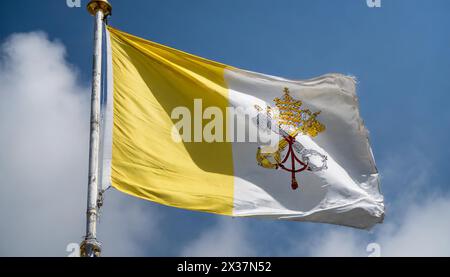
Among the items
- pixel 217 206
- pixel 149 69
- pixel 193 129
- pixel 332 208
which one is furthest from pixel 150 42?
pixel 332 208

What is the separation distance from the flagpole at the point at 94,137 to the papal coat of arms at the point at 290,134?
12.0ft

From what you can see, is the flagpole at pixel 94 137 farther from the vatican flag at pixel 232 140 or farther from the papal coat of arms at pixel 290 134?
the papal coat of arms at pixel 290 134

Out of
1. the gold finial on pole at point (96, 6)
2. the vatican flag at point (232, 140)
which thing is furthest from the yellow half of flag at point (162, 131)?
the gold finial on pole at point (96, 6)

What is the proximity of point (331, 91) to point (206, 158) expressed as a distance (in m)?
3.43

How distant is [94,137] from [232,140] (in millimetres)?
3232

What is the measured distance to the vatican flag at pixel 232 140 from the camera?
16.4 m

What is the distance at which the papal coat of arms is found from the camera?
17625mm

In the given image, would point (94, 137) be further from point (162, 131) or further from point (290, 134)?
point (290, 134)

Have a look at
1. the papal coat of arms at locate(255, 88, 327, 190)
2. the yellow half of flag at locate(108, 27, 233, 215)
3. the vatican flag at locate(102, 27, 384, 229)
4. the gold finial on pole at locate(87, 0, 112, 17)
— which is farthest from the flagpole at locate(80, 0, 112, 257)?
the papal coat of arms at locate(255, 88, 327, 190)

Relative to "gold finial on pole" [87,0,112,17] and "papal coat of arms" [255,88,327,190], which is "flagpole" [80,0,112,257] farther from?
"papal coat of arms" [255,88,327,190]

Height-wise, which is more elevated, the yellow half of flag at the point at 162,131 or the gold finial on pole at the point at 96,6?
the gold finial on pole at the point at 96,6

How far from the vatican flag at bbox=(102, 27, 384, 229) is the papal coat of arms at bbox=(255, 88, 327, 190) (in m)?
0.02

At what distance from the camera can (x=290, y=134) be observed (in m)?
18.1
